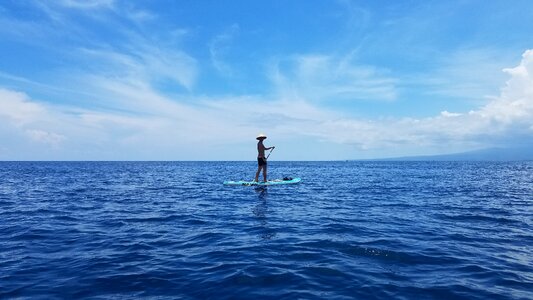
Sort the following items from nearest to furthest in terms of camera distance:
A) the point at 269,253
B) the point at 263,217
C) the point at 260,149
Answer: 1. the point at 269,253
2. the point at 263,217
3. the point at 260,149

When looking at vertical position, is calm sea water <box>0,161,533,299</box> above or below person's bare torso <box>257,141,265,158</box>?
below

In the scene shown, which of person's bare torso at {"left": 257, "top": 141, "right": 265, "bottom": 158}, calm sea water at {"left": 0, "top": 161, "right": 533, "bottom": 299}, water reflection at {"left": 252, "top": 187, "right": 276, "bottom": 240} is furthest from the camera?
person's bare torso at {"left": 257, "top": 141, "right": 265, "bottom": 158}

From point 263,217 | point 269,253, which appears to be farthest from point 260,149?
point 269,253

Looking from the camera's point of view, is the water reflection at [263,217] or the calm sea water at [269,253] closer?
the calm sea water at [269,253]

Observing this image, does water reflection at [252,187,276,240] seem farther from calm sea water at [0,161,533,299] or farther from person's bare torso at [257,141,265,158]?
person's bare torso at [257,141,265,158]

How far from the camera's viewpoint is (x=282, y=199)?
21922 mm

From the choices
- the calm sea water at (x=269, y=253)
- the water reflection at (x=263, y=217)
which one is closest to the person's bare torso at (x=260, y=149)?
the water reflection at (x=263, y=217)

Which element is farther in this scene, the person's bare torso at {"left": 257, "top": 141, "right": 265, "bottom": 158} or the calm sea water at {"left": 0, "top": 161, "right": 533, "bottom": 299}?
the person's bare torso at {"left": 257, "top": 141, "right": 265, "bottom": 158}

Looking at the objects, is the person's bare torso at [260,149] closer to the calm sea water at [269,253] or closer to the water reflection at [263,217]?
the water reflection at [263,217]

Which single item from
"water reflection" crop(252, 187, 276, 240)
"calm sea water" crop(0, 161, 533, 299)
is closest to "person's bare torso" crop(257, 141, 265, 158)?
"water reflection" crop(252, 187, 276, 240)

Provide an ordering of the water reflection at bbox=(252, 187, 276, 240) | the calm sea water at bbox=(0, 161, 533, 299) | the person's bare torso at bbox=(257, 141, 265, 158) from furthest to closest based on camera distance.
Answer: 1. the person's bare torso at bbox=(257, 141, 265, 158)
2. the water reflection at bbox=(252, 187, 276, 240)
3. the calm sea water at bbox=(0, 161, 533, 299)

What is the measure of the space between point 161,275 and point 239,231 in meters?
4.99

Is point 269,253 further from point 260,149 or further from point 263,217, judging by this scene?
point 260,149

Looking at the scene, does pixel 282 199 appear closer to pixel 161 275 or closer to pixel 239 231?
pixel 239 231
